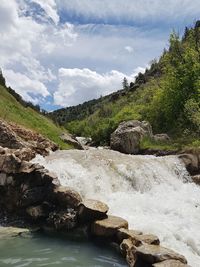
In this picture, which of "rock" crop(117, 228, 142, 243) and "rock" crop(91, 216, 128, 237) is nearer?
"rock" crop(117, 228, 142, 243)

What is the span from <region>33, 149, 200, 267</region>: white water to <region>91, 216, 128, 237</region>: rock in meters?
1.45

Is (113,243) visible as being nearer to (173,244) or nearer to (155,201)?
(173,244)

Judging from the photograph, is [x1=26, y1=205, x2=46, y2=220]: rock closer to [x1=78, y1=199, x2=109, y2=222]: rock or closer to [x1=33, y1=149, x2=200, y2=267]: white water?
[x1=78, y1=199, x2=109, y2=222]: rock

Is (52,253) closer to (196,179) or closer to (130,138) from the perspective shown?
(196,179)

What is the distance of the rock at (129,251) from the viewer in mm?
17703

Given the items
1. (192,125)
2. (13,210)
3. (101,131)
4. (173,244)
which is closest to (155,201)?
(173,244)

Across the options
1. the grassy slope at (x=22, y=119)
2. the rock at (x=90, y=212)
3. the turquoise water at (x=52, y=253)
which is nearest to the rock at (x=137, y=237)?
the turquoise water at (x=52, y=253)

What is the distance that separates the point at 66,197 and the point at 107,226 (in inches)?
134

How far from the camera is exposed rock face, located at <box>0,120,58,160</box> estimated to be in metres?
33.0

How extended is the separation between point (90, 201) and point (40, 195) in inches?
130

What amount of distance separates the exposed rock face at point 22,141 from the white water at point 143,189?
1.11 m

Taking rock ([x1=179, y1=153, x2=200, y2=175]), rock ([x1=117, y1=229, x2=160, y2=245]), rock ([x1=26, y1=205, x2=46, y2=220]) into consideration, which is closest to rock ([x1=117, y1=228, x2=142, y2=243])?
rock ([x1=117, y1=229, x2=160, y2=245])

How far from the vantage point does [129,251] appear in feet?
60.1

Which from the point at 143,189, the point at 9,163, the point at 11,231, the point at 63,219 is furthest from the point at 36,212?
the point at 143,189
